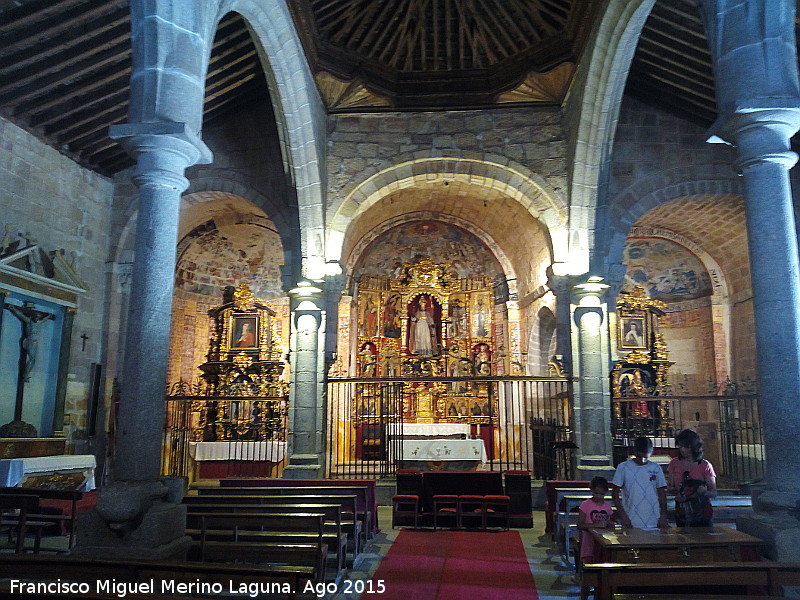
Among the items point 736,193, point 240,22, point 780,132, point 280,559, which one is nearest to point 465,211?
point 736,193

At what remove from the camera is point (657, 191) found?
10992mm

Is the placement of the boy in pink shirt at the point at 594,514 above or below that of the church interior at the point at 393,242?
below

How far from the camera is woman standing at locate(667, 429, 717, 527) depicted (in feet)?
15.9

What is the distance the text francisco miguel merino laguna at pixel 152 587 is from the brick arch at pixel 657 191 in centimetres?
882

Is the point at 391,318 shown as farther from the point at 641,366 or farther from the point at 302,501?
the point at 302,501

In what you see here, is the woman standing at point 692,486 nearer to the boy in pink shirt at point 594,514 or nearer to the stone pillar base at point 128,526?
the boy in pink shirt at point 594,514

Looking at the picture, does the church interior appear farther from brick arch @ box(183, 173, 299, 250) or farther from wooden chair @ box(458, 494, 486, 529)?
wooden chair @ box(458, 494, 486, 529)

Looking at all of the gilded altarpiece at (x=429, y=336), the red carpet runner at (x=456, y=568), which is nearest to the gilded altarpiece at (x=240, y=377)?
the gilded altarpiece at (x=429, y=336)

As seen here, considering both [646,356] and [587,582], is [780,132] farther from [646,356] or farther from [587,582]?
[646,356]

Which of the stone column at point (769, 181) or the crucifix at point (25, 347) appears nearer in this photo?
the stone column at point (769, 181)

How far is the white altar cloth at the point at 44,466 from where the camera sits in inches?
310

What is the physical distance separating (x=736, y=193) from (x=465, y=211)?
5.90 metres

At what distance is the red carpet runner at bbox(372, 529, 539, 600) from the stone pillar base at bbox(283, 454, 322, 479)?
9.16ft

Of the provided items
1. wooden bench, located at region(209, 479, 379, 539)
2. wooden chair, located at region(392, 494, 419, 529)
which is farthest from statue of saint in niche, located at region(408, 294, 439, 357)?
wooden bench, located at region(209, 479, 379, 539)
